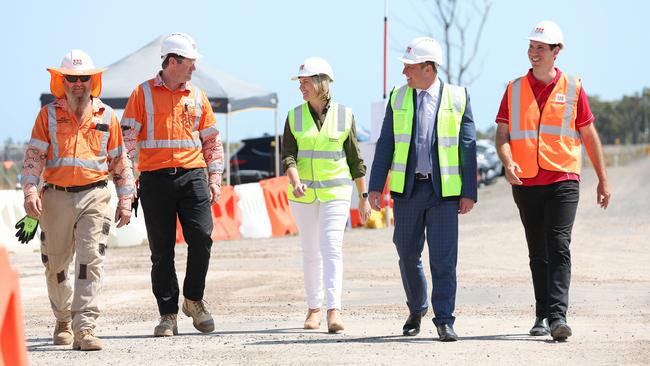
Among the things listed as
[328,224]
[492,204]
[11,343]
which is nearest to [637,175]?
[492,204]

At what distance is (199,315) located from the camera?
1038cm

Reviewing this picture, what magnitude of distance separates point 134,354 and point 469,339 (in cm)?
223

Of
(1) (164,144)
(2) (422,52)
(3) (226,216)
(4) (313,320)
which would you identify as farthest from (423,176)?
(3) (226,216)

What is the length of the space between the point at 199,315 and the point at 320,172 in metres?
1.34

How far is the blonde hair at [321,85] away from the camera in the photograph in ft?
34.3

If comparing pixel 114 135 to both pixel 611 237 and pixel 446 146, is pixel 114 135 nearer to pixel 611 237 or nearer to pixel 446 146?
pixel 446 146

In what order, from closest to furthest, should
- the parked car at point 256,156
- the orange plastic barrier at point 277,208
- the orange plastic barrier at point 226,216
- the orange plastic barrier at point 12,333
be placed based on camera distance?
the orange plastic barrier at point 12,333, the orange plastic barrier at point 226,216, the orange plastic barrier at point 277,208, the parked car at point 256,156

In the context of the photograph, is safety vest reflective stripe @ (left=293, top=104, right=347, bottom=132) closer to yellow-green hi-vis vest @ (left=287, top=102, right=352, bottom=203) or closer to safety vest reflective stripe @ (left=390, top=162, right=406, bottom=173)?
yellow-green hi-vis vest @ (left=287, top=102, right=352, bottom=203)

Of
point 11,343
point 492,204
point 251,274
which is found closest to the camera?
point 11,343

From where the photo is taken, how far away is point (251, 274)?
16094 mm

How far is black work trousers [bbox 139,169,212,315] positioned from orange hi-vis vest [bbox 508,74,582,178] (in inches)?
89.0

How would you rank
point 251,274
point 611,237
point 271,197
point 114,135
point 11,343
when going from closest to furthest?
point 11,343
point 114,135
point 251,274
point 611,237
point 271,197

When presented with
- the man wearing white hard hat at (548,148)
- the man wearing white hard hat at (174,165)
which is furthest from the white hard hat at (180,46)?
the man wearing white hard hat at (548,148)

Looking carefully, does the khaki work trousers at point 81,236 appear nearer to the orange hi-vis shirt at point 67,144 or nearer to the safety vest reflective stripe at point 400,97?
the orange hi-vis shirt at point 67,144
